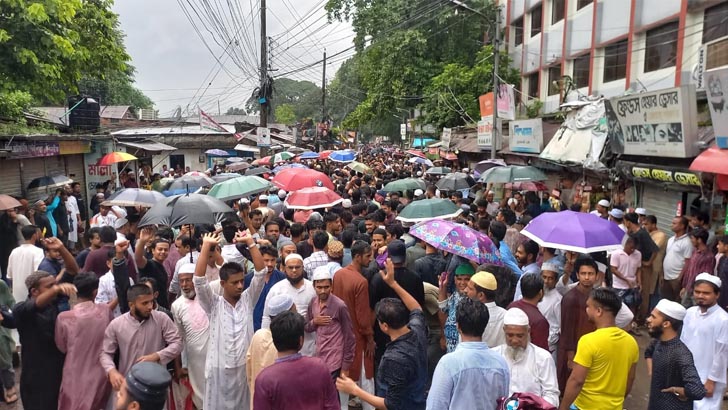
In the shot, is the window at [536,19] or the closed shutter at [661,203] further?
the window at [536,19]

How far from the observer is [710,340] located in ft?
14.7

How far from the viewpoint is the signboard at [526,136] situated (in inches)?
568

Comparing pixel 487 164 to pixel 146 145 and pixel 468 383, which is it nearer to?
pixel 468 383

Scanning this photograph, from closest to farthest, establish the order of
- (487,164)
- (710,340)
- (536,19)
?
(710,340) → (487,164) → (536,19)

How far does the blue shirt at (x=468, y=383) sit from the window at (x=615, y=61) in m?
14.4

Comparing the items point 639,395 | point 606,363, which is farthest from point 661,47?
point 606,363

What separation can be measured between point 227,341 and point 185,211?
216 cm

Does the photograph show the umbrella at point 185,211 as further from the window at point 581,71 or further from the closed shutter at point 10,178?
the window at point 581,71

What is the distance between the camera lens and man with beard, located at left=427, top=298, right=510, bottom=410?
→ 3086mm

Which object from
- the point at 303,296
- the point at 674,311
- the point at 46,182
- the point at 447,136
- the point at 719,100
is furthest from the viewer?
the point at 447,136

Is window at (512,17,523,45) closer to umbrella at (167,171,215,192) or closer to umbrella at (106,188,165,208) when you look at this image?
umbrella at (167,171,215,192)

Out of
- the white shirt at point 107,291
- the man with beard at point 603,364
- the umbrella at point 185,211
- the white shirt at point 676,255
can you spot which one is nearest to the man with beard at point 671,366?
the man with beard at point 603,364

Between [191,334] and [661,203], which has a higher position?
[661,203]

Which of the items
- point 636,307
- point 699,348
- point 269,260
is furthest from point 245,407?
point 636,307
